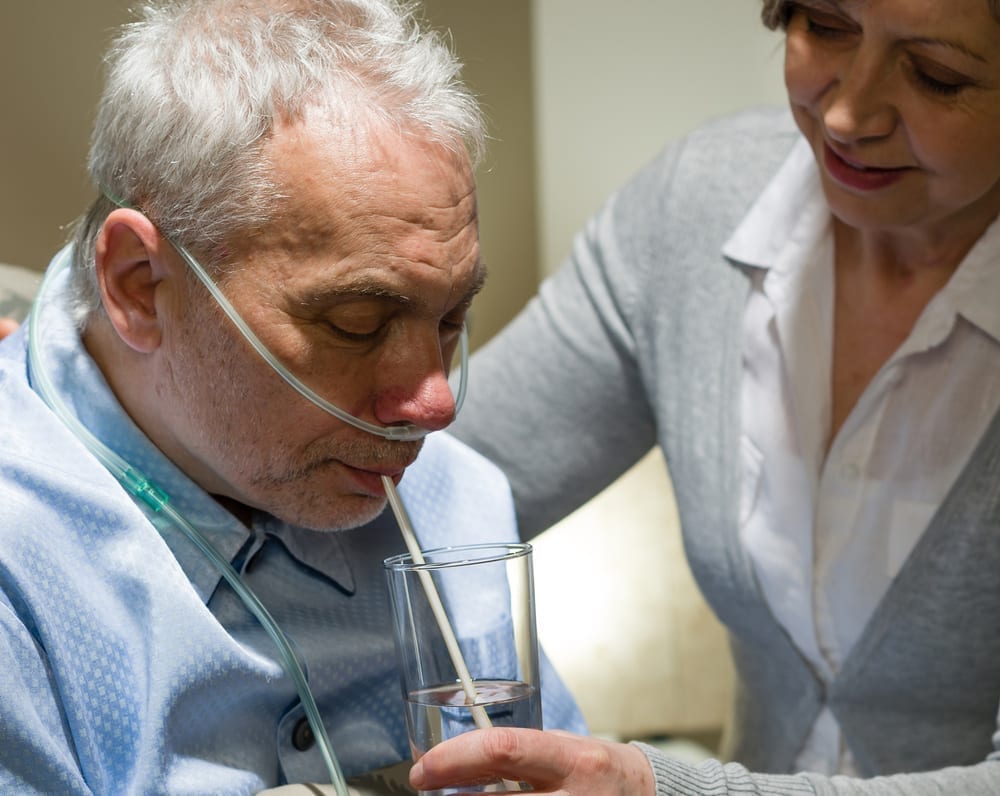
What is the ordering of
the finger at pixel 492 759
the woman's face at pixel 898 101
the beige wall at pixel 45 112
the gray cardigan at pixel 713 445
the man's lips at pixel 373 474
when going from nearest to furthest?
1. the finger at pixel 492 759
2. the man's lips at pixel 373 474
3. the woman's face at pixel 898 101
4. the gray cardigan at pixel 713 445
5. the beige wall at pixel 45 112

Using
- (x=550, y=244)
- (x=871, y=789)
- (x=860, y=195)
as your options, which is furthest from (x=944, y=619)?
(x=550, y=244)

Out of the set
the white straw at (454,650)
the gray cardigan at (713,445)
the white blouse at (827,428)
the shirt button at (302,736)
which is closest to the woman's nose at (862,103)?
the white blouse at (827,428)

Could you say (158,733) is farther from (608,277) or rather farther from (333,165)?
(608,277)

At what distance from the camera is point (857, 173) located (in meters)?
1.43

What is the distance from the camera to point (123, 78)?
1.15 metres

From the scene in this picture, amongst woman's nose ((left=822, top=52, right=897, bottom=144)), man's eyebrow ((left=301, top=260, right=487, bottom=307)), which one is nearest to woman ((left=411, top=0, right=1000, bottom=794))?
woman's nose ((left=822, top=52, right=897, bottom=144))

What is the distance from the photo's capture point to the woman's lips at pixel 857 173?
1.41 meters

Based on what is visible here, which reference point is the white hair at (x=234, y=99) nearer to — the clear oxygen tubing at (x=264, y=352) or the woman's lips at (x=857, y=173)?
the clear oxygen tubing at (x=264, y=352)

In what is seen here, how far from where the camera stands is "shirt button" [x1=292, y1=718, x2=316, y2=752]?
1190mm

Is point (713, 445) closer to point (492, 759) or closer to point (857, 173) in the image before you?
point (857, 173)

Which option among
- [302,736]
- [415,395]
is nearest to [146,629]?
[302,736]

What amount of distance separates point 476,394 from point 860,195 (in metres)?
0.63

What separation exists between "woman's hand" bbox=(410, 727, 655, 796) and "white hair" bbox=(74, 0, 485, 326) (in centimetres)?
47

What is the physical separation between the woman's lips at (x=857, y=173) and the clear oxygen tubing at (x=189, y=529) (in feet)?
2.63
